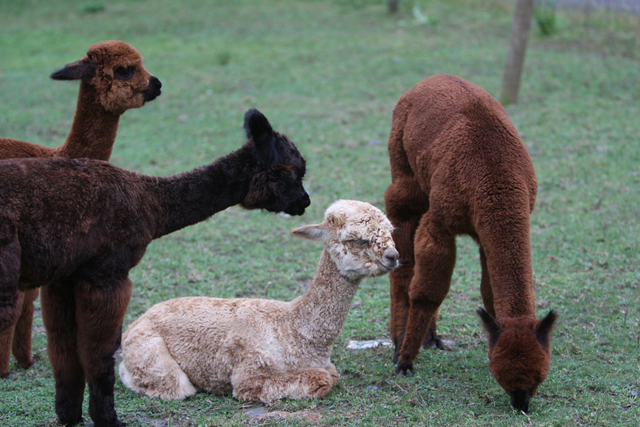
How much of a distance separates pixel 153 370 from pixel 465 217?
2.49 m

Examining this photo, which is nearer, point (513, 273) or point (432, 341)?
point (513, 273)

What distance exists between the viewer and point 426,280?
16.2 ft

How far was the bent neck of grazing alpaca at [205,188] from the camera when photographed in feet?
14.1

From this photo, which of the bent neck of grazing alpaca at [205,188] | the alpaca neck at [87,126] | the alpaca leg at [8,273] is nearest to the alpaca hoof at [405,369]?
the bent neck of grazing alpaca at [205,188]

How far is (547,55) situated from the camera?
1634 centimetres

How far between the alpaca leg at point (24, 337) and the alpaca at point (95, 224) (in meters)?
1.43

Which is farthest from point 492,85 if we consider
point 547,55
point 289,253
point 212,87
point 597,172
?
point 289,253

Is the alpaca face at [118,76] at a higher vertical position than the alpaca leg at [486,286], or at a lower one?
higher

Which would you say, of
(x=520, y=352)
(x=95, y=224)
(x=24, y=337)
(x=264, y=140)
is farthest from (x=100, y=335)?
(x=520, y=352)

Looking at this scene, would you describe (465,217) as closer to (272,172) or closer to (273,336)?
(272,172)

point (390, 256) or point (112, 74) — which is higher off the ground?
point (112, 74)

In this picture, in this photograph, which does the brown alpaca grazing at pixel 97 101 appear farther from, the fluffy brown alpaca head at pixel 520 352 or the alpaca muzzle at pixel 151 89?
the fluffy brown alpaca head at pixel 520 352

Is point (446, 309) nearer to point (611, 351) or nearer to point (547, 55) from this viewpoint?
point (611, 351)

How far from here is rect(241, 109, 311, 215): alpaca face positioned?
14.1ft
